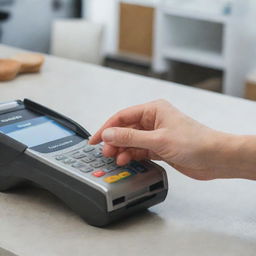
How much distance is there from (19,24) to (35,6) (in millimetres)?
163

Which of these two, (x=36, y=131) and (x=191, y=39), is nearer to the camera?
(x=36, y=131)

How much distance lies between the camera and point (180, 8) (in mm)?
3580

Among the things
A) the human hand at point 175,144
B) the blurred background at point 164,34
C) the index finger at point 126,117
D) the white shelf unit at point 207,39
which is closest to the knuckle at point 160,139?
the human hand at point 175,144

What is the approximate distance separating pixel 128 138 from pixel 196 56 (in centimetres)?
277

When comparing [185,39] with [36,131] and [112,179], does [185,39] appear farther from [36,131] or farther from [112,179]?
[112,179]

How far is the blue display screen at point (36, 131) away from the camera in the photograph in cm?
98

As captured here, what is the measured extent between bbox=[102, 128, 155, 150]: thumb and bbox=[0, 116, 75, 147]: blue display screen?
0.10 m

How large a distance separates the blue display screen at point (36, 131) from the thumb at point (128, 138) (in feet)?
0.34

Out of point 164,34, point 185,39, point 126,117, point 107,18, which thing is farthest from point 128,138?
point 107,18

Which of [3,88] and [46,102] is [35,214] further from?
[3,88]

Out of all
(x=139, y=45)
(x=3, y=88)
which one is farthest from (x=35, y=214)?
(x=139, y=45)

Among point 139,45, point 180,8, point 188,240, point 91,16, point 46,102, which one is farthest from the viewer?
point 91,16

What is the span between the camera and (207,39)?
391 centimetres

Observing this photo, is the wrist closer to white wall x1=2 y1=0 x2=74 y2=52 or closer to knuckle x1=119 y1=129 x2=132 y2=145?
knuckle x1=119 y1=129 x2=132 y2=145
